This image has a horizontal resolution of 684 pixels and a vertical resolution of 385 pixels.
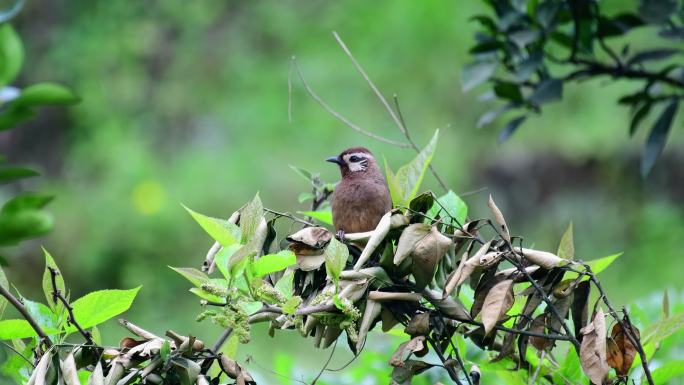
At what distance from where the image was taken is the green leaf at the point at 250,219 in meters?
1.23

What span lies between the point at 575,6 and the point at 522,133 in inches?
155

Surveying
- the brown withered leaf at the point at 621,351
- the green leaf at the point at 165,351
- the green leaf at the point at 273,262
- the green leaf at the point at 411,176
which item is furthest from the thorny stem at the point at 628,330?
the green leaf at the point at 165,351

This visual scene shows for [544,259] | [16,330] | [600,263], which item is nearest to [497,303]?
[544,259]

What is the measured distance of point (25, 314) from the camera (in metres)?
1.13

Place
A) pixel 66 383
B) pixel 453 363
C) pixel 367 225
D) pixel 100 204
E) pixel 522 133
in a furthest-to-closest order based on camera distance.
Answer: pixel 522 133 → pixel 100 204 → pixel 367 225 → pixel 453 363 → pixel 66 383

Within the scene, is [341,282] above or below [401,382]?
above

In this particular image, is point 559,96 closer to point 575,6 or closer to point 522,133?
point 575,6

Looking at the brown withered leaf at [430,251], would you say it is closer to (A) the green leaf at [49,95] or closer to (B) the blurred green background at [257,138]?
(A) the green leaf at [49,95]

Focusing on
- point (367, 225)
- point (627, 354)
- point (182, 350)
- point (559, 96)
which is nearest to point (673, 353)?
point (559, 96)

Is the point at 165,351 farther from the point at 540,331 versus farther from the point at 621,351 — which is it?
the point at 621,351

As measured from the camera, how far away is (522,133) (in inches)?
239

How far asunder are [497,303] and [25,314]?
0.58 metres

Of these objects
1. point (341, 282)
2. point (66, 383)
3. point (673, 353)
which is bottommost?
point (673, 353)

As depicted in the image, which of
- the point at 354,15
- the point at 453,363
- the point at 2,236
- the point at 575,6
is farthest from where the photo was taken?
the point at 354,15
